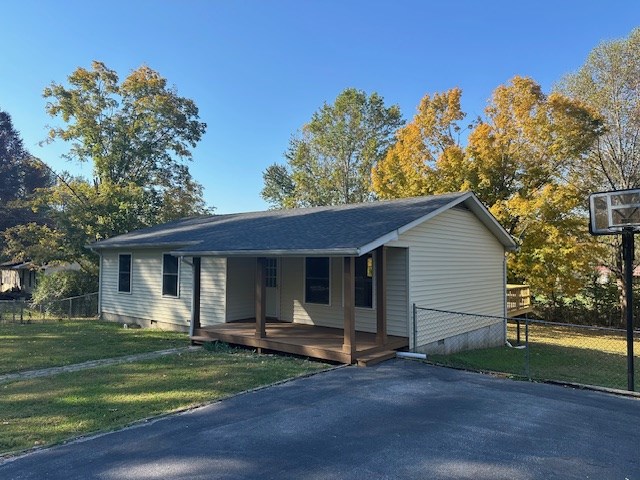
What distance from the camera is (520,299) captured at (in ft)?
55.4

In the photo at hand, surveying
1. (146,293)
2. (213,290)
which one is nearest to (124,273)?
(146,293)

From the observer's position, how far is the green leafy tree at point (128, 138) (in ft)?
76.6

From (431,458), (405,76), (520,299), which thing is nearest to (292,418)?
(431,458)

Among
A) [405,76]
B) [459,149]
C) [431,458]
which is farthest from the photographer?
[405,76]

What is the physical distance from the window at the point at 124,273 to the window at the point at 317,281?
698 centimetres

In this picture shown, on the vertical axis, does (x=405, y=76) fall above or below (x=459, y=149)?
above

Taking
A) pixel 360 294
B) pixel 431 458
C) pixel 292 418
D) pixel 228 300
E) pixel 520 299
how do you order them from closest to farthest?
pixel 431 458 < pixel 292 418 < pixel 360 294 < pixel 228 300 < pixel 520 299

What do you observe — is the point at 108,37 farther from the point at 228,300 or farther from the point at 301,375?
the point at 301,375

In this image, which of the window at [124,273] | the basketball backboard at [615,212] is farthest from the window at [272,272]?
the basketball backboard at [615,212]

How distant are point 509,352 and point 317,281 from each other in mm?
5733

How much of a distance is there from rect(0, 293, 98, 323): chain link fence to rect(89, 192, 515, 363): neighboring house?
3.05 m

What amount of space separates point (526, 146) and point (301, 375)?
15.2 metres

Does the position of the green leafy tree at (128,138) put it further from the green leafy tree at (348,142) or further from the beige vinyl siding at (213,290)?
the beige vinyl siding at (213,290)

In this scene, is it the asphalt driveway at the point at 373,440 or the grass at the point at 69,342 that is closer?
the asphalt driveway at the point at 373,440
